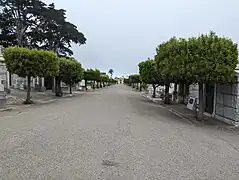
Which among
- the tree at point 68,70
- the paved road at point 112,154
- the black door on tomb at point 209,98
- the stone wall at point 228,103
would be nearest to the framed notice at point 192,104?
the black door on tomb at point 209,98

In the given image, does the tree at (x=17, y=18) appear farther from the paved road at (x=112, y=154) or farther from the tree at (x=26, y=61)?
the paved road at (x=112, y=154)

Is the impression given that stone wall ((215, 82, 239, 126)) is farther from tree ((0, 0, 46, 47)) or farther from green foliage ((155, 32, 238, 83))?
tree ((0, 0, 46, 47))

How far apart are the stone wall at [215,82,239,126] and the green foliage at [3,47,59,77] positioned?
13135 mm

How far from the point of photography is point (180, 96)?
107 feet

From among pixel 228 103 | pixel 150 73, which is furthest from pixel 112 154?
pixel 150 73

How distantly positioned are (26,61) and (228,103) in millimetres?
14549

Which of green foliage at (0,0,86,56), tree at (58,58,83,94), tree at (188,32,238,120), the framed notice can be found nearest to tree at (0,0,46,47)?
green foliage at (0,0,86,56)

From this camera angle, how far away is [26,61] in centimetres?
2389

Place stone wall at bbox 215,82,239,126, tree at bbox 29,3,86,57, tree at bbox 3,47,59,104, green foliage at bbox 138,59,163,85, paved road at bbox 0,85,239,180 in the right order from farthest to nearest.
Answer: tree at bbox 29,3,86,57 < green foliage at bbox 138,59,163,85 < tree at bbox 3,47,59,104 < stone wall at bbox 215,82,239,126 < paved road at bbox 0,85,239,180

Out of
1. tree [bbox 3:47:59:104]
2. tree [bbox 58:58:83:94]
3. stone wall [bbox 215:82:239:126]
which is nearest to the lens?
stone wall [bbox 215:82:239:126]

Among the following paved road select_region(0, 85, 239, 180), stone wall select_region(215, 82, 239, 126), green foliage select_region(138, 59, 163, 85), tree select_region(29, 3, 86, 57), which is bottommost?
paved road select_region(0, 85, 239, 180)

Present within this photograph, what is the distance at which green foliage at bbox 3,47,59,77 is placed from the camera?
23828 mm

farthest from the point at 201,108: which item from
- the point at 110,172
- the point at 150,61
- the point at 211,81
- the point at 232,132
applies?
the point at 150,61

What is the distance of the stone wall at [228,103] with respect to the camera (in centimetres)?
1616
